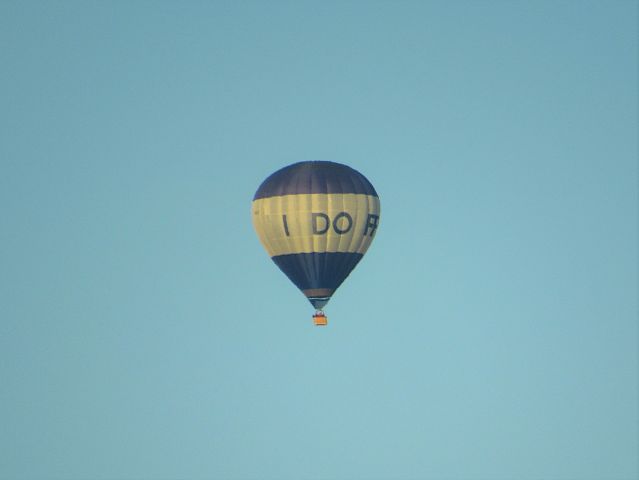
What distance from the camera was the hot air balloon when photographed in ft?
554

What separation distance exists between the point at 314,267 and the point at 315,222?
7.91ft

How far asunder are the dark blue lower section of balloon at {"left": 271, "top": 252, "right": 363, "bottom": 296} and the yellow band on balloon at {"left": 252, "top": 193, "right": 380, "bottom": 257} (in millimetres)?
276

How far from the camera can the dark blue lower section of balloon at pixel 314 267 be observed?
555 feet

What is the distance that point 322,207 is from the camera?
16862 centimetres

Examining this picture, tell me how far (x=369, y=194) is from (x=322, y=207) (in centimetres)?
329

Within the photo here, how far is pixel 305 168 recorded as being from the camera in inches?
6683

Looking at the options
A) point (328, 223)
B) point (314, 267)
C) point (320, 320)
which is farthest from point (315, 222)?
point (320, 320)

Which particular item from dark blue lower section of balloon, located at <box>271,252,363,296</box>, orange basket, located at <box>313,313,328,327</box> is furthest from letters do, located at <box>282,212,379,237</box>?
orange basket, located at <box>313,313,328,327</box>

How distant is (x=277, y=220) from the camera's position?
169250 mm

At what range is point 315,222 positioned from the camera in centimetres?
16862

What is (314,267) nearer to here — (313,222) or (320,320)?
(313,222)

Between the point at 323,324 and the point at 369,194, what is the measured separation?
280 inches

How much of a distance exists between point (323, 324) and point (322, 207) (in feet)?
20.1

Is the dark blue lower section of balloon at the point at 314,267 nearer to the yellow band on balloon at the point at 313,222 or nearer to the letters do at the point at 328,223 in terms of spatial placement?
the yellow band on balloon at the point at 313,222
